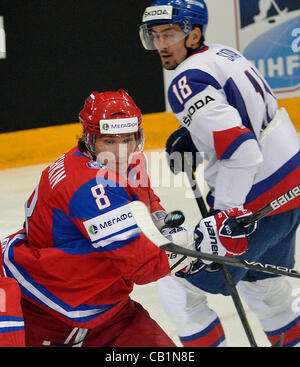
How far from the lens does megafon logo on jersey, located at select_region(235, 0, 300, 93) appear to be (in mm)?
6195

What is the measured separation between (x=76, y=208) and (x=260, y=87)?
0.71m

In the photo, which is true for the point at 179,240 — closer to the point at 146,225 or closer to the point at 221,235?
the point at 221,235

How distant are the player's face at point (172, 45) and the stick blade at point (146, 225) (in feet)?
2.48

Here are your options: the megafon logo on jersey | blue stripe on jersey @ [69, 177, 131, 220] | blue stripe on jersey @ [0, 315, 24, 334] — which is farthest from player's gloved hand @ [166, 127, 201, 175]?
the megafon logo on jersey

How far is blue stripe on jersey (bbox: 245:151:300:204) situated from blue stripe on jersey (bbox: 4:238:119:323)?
1.99 feet

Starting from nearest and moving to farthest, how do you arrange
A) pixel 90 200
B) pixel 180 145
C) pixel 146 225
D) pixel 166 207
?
pixel 146 225 < pixel 90 200 < pixel 180 145 < pixel 166 207

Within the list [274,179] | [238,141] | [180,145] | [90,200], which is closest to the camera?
[90,200]

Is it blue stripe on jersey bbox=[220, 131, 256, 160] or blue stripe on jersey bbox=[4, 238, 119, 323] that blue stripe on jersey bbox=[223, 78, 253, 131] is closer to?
blue stripe on jersey bbox=[220, 131, 256, 160]

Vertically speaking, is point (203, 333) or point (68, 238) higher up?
point (68, 238)

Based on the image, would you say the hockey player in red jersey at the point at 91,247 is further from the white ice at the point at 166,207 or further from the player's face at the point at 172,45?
the white ice at the point at 166,207

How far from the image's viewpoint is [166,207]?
407 centimetres

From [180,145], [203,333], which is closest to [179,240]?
[203,333]

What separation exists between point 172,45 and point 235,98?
266 millimetres

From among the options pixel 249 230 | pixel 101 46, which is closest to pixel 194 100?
pixel 249 230
